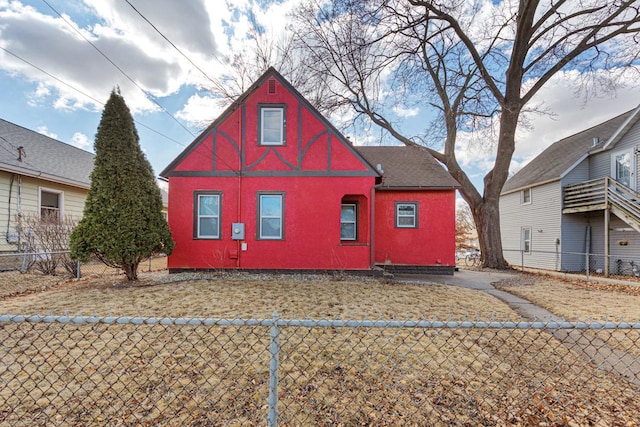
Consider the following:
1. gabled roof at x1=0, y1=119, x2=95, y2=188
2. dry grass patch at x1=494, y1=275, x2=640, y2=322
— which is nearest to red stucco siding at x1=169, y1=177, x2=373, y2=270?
dry grass patch at x1=494, y1=275, x2=640, y2=322

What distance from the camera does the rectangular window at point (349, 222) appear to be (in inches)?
455

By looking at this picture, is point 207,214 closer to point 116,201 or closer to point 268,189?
point 268,189

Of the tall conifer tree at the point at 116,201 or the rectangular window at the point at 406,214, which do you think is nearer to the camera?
A: the tall conifer tree at the point at 116,201

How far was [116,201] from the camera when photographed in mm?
7461

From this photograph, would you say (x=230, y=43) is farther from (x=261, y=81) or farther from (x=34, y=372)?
(x=34, y=372)

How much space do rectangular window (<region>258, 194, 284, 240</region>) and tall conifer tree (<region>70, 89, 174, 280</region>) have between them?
3.24 m

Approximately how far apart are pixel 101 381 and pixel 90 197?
240 inches

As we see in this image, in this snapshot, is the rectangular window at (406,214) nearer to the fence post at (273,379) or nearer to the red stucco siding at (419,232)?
the red stucco siding at (419,232)

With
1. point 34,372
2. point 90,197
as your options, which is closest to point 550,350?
point 34,372

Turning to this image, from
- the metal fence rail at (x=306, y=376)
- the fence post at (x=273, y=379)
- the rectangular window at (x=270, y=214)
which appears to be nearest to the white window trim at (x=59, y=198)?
the rectangular window at (x=270, y=214)

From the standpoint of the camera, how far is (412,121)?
55.9ft

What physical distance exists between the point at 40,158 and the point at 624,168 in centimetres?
2632

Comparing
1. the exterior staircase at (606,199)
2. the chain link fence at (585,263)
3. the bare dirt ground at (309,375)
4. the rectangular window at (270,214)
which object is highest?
the exterior staircase at (606,199)

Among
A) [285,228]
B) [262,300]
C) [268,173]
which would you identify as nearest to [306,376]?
[262,300]
